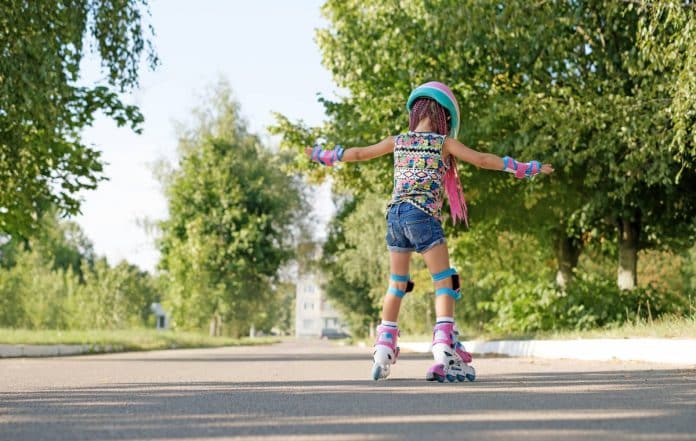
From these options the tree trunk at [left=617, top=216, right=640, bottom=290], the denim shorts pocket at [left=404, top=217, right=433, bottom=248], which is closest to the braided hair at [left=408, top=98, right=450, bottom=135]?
the denim shorts pocket at [left=404, top=217, right=433, bottom=248]

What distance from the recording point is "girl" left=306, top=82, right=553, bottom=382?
24.0 ft

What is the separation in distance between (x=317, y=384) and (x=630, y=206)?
1340 centimetres

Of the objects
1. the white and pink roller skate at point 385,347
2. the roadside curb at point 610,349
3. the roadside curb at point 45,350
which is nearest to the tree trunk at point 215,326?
the roadside curb at point 45,350

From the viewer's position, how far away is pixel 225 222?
47.8m

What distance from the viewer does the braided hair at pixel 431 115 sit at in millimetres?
7656

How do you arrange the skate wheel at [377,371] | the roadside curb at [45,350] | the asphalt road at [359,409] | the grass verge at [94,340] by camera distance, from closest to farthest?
1. the asphalt road at [359,409]
2. the skate wheel at [377,371]
3. the roadside curb at [45,350]
4. the grass verge at [94,340]

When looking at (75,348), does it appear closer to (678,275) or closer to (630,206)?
(630,206)

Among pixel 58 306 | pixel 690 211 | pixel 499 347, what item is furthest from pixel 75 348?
pixel 58 306

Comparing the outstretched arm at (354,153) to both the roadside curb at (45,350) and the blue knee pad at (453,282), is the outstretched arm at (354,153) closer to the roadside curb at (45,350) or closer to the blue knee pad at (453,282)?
the blue knee pad at (453,282)

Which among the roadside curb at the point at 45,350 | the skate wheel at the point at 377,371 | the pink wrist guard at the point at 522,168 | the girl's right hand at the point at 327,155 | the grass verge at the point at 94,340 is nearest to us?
the pink wrist guard at the point at 522,168

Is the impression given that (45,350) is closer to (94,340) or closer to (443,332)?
(94,340)

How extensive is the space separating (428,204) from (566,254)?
18.8m

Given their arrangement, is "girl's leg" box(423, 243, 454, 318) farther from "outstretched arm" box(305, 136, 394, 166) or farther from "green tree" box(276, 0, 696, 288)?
"green tree" box(276, 0, 696, 288)

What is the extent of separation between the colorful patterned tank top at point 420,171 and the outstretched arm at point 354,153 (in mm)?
101
